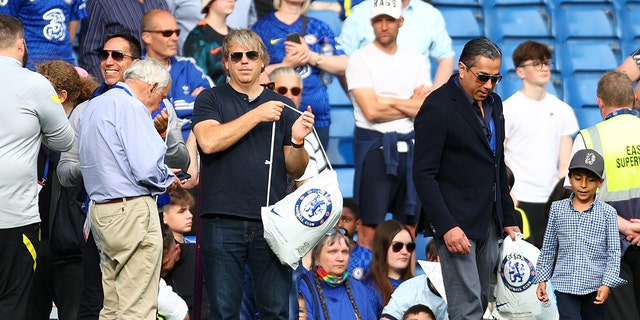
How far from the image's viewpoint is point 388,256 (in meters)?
8.88

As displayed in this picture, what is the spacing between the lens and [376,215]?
30.1ft

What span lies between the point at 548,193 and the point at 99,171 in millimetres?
4588

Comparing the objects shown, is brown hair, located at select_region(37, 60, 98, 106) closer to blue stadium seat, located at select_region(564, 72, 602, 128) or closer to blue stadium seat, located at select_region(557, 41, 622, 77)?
blue stadium seat, located at select_region(564, 72, 602, 128)

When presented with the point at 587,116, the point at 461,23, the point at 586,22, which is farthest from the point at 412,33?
the point at 586,22

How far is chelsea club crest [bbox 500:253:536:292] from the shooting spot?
23.4 ft

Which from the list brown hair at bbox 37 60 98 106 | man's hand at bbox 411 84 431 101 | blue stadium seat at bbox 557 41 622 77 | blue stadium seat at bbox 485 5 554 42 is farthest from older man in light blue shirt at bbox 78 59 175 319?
blue stadium seat at bbox 557 41 622 77

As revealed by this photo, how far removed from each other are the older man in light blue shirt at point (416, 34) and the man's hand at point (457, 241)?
11.7ft

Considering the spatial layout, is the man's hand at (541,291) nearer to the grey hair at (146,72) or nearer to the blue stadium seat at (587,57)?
the grey hair at (146,72)

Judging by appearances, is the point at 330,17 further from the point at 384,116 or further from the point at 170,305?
the point at 170,305

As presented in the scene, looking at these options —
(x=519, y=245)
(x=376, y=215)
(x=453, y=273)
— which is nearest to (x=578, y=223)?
(x=519, y=245)

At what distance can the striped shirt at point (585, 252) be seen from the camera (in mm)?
7199

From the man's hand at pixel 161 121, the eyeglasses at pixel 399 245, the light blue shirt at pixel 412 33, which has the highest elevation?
the light blue shirt at pixel 412 33

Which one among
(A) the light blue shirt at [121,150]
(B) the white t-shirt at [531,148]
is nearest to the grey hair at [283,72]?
(B) the white t-shirt at [531,148]

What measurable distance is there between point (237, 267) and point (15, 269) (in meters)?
1.19
